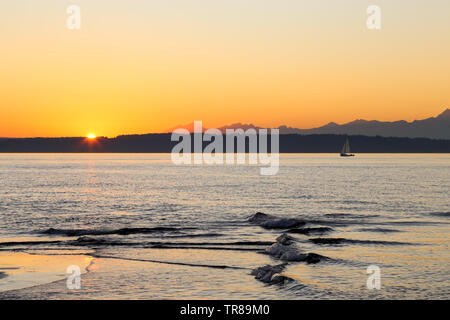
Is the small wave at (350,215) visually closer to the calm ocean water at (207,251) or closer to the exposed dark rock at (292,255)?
the calm ocean water at (207,251)

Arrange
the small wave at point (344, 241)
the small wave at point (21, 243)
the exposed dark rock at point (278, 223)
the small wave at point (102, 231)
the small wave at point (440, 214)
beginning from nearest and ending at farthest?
the small wave at point (21, 243), the small wave at point (344, 241), the small wave at point (102, 231), the exposed dark rock at point (278, 223), the small wave at point (440, 214)

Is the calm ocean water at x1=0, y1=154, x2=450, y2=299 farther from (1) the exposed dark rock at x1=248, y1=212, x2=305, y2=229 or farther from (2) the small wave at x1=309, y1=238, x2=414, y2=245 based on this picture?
(1) the exposed dark rock at x1=248, y1=212, x2=305, y2=229

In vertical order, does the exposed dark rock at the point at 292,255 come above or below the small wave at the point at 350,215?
above

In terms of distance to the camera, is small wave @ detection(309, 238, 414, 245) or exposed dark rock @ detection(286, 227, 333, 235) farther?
exposed dark rock @ detection(286, 227, 333, 235)

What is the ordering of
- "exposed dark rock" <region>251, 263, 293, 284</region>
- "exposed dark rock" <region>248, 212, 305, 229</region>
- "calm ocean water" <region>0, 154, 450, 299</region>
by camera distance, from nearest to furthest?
"calm ocean water" <region>0, 154, 450, 299</region> → "exposed dark rock" <region>251, 263, 293, 284</region> → "exposed dark rock" <region>248, 212, 305, 229</region>

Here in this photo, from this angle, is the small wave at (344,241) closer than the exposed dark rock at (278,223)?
Yes

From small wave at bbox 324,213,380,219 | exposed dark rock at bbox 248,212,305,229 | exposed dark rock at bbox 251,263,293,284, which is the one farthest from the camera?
small wave at bbox 324,213,380,219

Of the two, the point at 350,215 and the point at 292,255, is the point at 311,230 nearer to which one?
the point at 292,255

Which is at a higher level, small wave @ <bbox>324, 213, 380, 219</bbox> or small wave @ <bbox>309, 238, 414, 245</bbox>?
small wave @ <bbox>309, 238, 414, 245</bbox>

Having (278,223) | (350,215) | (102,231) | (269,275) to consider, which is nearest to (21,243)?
(102,231)

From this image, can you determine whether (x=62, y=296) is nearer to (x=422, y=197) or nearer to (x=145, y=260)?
(x=145, y=260)

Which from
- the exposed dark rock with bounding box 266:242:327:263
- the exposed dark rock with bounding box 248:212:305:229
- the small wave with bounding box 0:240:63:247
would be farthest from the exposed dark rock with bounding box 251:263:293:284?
the exposed dark rock with bounding box 248:212:305:229

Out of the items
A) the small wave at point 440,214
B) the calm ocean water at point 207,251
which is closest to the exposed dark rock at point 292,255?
the calm ocean water at point 207,251
